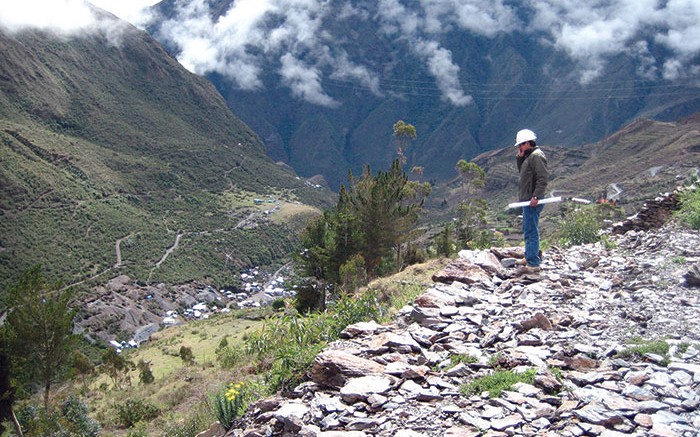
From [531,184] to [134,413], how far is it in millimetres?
13433

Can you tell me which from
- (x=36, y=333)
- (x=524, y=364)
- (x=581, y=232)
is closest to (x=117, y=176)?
(x=36, y=333)

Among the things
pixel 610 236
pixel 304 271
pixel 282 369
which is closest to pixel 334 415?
pixel 282 369

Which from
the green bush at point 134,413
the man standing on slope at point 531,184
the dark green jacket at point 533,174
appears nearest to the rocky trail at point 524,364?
the man standing on slope at point 531,184

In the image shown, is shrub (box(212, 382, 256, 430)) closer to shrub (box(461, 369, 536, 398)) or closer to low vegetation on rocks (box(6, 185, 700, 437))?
low vegetation on rocks (box(6, 185, 700, 437))

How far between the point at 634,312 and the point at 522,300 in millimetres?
1691

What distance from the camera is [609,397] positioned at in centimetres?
489

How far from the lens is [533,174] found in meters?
10.1

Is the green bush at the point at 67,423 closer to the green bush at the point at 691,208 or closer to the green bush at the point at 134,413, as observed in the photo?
the green bush at the point at 134,413

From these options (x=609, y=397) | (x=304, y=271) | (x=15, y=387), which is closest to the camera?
(x=609, y=397)

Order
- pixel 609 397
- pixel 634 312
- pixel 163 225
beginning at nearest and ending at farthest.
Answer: pixel 609 397 < pixel 634 312 < pixel 163 225

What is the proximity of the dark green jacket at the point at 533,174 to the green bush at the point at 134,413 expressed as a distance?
1197 cm

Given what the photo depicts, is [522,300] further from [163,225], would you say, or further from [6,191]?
[163,225]

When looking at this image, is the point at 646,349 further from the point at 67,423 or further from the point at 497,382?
the point at 67,423

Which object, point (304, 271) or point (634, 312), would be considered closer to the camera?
point (634, 312)
